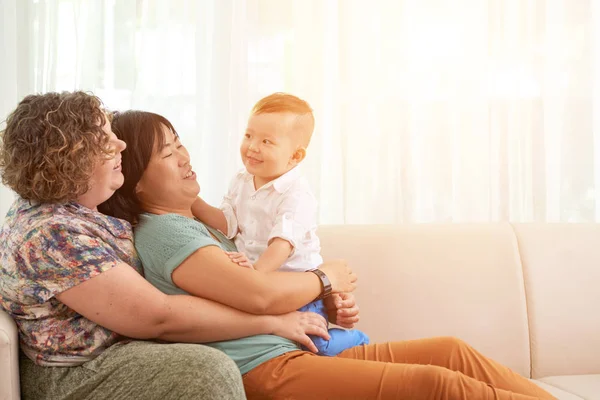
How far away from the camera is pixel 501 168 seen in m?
3.18

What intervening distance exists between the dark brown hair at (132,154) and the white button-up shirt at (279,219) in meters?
0.31

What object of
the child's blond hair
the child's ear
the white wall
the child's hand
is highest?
the white wall

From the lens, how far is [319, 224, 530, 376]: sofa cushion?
7.76ft

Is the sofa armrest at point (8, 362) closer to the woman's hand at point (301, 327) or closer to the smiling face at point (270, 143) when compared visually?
the woman's hand at point (301, 327)

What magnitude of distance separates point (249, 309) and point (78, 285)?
15.8 inches

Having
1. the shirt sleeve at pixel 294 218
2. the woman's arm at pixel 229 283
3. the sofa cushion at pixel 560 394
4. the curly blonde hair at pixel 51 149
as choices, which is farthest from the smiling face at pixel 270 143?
the sofa cushion at pixel 560 394

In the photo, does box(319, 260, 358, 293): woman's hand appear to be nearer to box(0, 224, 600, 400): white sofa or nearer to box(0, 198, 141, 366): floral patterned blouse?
box(0, 224, 600, 400): white sofa

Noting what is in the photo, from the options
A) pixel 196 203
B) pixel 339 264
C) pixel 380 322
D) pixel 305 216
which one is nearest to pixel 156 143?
pixel 196 203

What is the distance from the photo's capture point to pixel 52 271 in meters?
1.55

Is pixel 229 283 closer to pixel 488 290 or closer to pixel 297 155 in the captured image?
pixel 297 155

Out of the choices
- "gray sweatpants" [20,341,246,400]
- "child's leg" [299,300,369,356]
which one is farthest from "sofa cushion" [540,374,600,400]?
"gray sweatpants" [20,341,246,400]

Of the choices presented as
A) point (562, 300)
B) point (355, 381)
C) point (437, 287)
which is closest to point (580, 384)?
point (562, 300)

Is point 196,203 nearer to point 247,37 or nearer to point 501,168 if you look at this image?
point 247,37

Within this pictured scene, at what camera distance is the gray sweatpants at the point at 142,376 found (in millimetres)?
1436
